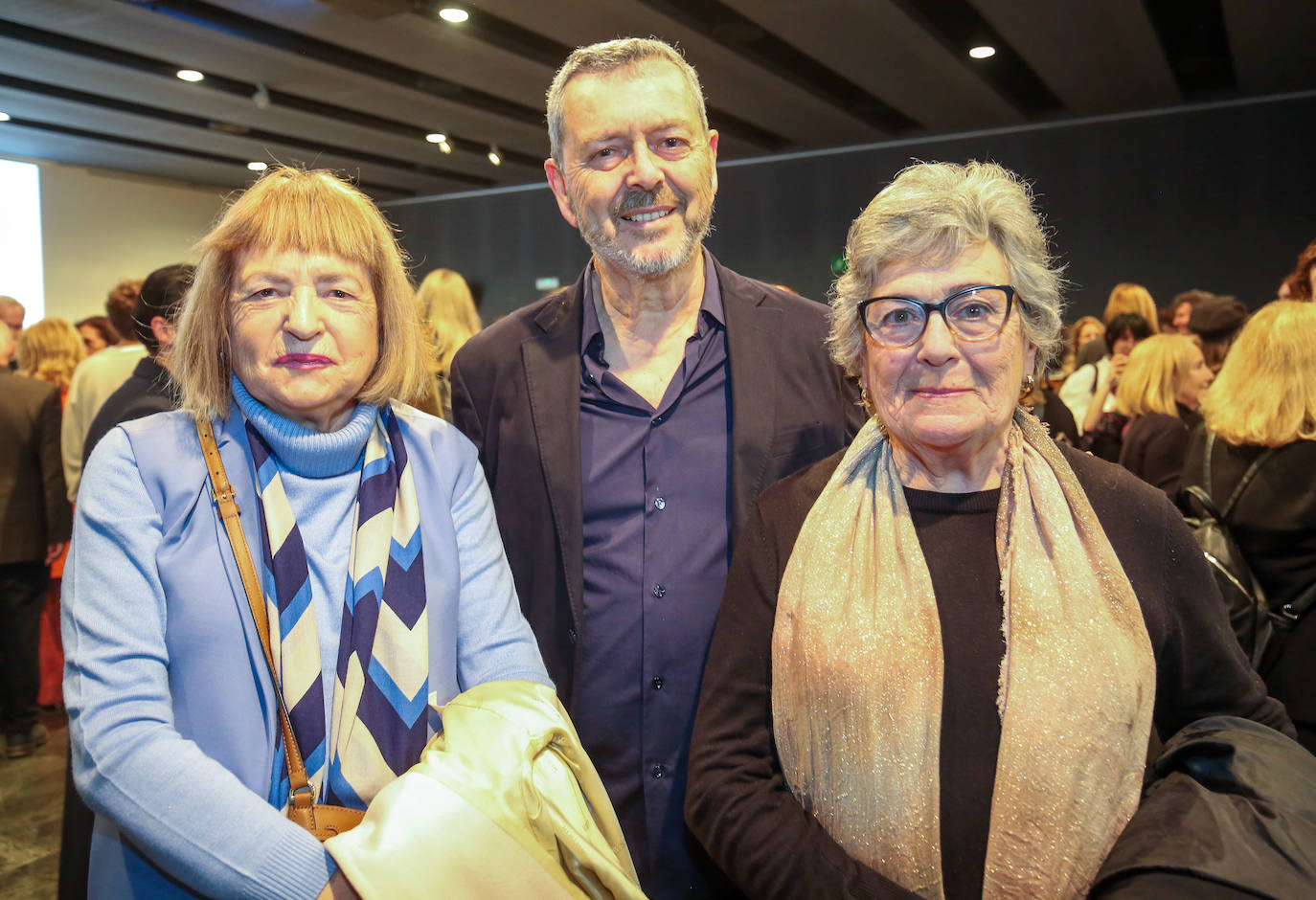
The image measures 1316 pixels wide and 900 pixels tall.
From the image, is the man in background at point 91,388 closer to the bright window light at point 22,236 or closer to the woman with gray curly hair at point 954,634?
the woman with gray curly hair at point 954,634

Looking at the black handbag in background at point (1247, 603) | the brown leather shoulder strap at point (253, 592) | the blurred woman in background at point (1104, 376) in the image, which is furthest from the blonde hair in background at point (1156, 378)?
the brown leather shoulder strap at point (253, 592)

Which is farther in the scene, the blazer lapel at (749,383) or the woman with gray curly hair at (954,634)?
the blazer lapel at (749,383)

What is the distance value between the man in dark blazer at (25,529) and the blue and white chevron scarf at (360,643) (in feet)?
13.3

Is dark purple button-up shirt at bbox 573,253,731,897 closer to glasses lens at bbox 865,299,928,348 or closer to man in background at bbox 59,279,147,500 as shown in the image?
glasses lens at bbox 865,299,928,348

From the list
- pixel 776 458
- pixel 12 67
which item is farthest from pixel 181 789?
pixel 12 67

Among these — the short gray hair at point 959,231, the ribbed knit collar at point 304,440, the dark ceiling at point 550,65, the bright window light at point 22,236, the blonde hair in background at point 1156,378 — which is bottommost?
the ribbed knit collar at point 304,440

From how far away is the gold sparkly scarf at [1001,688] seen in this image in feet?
4.17

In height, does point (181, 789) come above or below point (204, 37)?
below

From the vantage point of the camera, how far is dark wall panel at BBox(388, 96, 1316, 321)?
812cm

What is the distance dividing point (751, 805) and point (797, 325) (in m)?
0.98

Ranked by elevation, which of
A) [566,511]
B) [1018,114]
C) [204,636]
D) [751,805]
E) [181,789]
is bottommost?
[751,805]

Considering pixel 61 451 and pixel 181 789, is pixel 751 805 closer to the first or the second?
pixel 181 789

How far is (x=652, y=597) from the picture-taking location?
1.73 metres

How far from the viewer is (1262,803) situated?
1.17 metres
